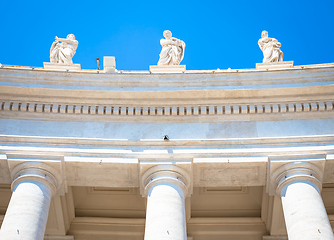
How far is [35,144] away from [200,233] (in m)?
11.7

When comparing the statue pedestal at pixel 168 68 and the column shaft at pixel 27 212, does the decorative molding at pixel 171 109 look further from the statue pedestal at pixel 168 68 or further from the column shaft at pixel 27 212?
the column shaft at pixel 27 212

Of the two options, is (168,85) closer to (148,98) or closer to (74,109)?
(148,98)

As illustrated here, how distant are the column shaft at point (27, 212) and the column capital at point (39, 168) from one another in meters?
0.42

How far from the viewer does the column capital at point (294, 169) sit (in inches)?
1010

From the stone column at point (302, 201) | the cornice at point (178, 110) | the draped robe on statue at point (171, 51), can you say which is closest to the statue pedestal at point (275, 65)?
the cornice at point (178, 110)

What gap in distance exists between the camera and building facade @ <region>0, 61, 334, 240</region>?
25.3 m

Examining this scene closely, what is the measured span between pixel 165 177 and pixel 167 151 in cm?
182

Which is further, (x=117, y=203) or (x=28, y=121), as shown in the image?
(x=117, y=203)

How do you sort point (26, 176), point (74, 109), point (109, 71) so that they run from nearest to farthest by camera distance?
point (26, 176)
point (74, 109)
point (109, 71)

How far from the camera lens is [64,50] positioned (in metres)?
33.8

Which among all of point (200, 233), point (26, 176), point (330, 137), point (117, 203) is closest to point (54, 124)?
point (26, 176)

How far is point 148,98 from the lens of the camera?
29.2m

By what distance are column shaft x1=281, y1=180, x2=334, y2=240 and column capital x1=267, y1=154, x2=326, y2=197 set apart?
0.29 m

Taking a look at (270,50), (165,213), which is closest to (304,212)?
(165,213)
